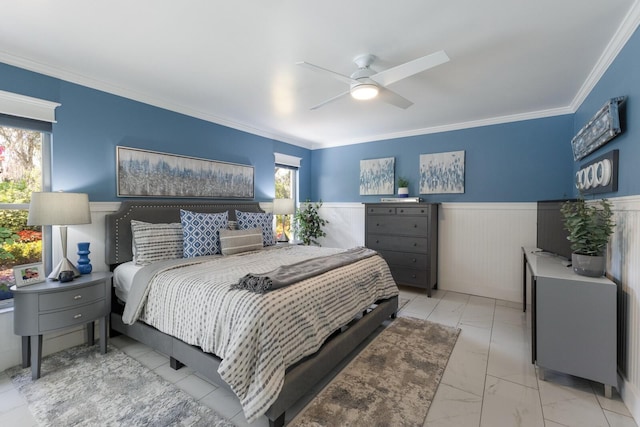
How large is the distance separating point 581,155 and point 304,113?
3094 millimetres

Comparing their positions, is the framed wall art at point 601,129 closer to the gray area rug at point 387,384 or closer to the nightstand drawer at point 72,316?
the gray area rug at point 387,384

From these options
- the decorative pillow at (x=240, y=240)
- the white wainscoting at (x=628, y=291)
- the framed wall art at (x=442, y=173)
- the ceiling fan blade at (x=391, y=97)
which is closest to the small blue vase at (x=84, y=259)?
the decorative pillow at (x=240, y=240)

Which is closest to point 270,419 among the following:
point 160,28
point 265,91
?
point 160,28

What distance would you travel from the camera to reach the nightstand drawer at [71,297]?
2119 mm

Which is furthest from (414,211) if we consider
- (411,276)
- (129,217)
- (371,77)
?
(129,217)

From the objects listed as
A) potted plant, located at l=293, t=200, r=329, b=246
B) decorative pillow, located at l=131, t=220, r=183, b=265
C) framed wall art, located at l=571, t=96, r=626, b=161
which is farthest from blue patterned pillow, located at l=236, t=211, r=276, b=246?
framed wall art, located at l=571, t=96, r=626, b=161

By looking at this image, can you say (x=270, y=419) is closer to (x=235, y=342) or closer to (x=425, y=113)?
(x=235, y=342)

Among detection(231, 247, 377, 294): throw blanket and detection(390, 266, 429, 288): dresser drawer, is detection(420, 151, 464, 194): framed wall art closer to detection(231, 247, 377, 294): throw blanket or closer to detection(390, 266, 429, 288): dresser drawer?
detection(390, 266, 429, 288): dresser drawer

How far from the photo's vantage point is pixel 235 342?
5.32 ft

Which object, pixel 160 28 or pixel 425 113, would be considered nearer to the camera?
pixel 160 28

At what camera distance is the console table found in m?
1.91

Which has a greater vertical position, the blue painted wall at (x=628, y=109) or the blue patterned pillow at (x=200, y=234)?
the blue painted wall at (x=628, y=109)

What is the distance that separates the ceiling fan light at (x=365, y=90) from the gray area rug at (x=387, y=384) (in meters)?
2.25

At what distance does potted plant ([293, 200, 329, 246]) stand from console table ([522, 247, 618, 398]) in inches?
142
